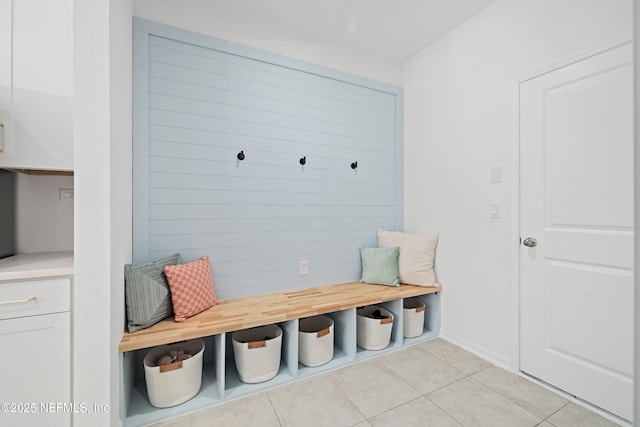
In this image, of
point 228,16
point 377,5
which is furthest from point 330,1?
point 228,16

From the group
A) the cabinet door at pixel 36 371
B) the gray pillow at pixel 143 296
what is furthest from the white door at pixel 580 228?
the cabinet door at pixel 36 371

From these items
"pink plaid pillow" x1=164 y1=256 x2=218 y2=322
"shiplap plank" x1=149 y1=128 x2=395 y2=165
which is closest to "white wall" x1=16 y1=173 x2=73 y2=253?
"shiplap plank" x1=149 y1=128 x2=395 y2=165

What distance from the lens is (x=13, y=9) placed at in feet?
4.60

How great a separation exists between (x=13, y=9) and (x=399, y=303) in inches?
117

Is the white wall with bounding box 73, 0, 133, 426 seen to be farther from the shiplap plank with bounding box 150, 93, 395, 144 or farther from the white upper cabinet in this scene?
the shiplap plank with bounding box 150, 93, 395, 144

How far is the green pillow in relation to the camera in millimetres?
2457

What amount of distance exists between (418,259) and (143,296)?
2088 millimetres

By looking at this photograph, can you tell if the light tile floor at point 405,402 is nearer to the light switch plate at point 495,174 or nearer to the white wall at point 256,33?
the light switch plate at point 495,174

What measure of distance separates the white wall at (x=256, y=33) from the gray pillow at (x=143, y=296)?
1673mm

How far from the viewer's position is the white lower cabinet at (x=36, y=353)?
1200 mm

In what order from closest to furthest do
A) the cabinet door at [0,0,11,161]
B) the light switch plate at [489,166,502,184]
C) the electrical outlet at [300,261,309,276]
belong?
1. the cabinet door at [0,0,11,161]
2. the light switch plate at [489,166,502,184]
3. the electrical outlet at [300,261,309,276]

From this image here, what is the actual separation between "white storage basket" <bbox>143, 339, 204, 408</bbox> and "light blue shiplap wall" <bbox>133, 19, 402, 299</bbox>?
1.74 ft

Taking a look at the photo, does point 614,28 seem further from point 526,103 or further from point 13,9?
point 13,9

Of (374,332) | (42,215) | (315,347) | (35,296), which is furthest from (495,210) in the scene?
(42,215)
